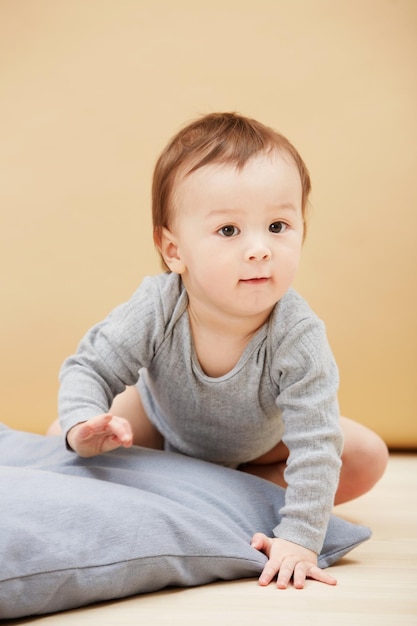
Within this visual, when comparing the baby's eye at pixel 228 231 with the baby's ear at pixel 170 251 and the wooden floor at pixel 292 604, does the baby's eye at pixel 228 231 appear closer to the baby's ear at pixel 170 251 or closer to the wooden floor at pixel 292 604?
the baby's ear at pixel 170 251

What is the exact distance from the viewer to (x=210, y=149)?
1023 millimetres

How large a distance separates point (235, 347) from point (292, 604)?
1.16ft

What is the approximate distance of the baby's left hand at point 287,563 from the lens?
2.98 feet

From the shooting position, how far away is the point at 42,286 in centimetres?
161

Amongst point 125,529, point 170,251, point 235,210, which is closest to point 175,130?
point 170,251

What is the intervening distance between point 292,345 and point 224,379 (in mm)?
101

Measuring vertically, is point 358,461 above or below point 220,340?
below

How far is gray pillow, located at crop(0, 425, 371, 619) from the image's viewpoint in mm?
813

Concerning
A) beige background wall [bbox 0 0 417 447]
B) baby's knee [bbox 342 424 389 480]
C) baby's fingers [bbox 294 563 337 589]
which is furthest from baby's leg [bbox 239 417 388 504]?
beige background wall [bbox 0 0 417 447]

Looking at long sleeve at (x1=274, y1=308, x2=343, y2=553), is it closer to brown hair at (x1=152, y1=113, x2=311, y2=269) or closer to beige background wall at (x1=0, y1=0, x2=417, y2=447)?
brown hair at (x1=152, y1=113, x2=311, y2=269)

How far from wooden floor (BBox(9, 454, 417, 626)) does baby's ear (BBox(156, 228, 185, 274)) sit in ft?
1.29

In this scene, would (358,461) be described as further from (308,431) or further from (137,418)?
(137,418)

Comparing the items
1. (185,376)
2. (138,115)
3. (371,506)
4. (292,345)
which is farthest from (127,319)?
(138,115)

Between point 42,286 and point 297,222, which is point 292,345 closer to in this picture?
point 297,222
